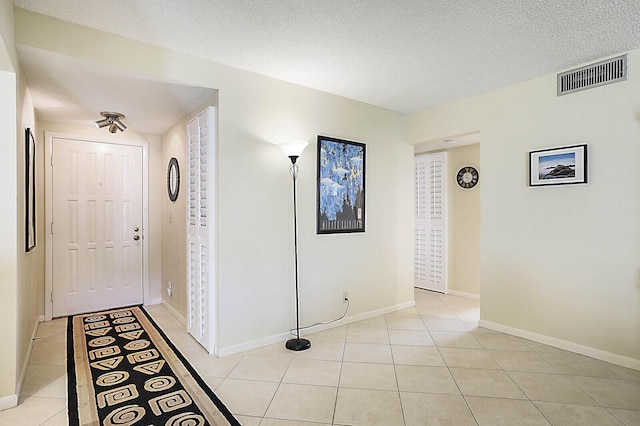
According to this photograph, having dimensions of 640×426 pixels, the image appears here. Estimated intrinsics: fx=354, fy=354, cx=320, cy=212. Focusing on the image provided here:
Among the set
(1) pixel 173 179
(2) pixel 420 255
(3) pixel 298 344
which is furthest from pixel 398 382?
(2) pixel 420 255

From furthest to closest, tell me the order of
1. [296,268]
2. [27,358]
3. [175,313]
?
[175,313], [296,268], [27,358]

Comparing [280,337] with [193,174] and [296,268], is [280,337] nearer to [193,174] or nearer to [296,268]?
[296,268]

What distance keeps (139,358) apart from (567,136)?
4.14m

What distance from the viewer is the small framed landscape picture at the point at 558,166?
9.84ft

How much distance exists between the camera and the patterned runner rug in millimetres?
2119

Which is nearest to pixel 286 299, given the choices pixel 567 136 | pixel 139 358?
pixel 139 358

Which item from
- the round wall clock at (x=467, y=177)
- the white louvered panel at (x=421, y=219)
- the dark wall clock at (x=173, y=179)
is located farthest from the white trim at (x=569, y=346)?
the dark wall clock at (x=173, y=179)

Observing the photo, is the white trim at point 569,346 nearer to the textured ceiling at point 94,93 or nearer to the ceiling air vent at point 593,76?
the ceiling air vent at point 593,76

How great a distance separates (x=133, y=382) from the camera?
253cm

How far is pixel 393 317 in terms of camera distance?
411 centimetres

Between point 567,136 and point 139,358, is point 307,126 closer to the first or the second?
point 567,136

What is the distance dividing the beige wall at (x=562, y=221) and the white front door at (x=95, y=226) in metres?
4.13

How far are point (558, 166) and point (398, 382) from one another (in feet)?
7.65

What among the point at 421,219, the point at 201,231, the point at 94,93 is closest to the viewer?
the point at 94,93
